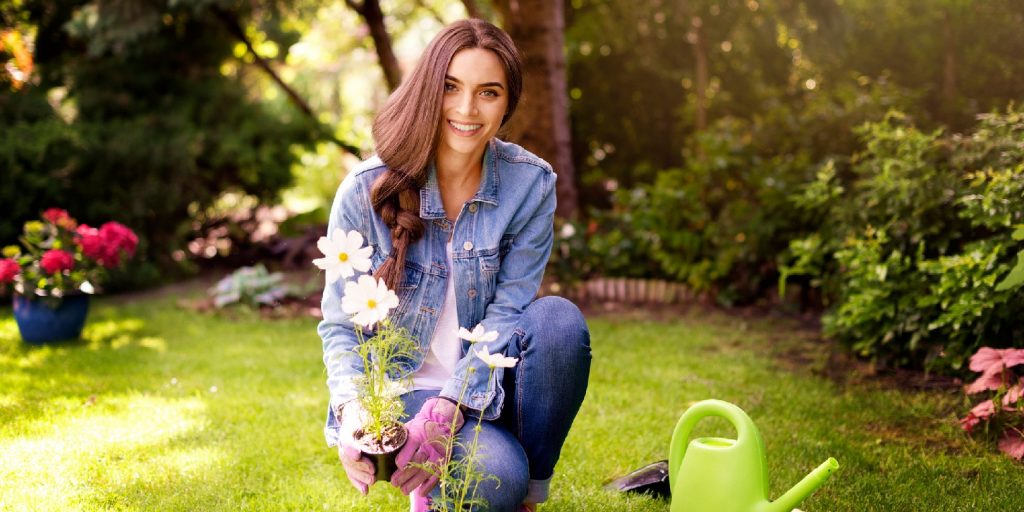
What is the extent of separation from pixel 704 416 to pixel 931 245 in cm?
210

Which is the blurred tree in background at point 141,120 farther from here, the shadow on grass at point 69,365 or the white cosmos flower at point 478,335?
the white cosmos flower at point 478,335

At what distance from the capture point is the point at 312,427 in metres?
3.17

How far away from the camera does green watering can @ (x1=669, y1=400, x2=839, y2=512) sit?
1.77 meters

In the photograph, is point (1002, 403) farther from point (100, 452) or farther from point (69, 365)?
point (69, 365)

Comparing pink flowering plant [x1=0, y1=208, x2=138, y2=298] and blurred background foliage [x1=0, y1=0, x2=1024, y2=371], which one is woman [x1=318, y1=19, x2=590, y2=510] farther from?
pink flowering plant [x1=0, y1=208, x2=138, y2=298]

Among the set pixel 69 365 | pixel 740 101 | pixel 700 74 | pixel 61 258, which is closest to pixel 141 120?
pixel 61 258

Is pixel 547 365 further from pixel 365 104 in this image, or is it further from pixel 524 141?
pixel 365 104

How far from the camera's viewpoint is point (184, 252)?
7.00 m

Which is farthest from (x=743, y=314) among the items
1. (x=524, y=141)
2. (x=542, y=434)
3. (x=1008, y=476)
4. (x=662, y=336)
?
(x=542, y=434)

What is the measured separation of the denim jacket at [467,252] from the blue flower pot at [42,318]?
9.73ft

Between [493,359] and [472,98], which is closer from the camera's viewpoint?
[493,359]

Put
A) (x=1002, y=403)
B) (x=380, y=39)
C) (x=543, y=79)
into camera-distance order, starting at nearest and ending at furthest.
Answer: (x=1002, y=403) < (x=543, y=79) < (x=380, y=39)

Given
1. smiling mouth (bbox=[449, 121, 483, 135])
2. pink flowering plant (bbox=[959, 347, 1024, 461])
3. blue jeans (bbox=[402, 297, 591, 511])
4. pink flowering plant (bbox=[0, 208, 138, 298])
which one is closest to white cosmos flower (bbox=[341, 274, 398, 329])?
blue jeans (bbox=[402, 297, 591, 511])

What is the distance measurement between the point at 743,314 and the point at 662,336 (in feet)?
2.47
